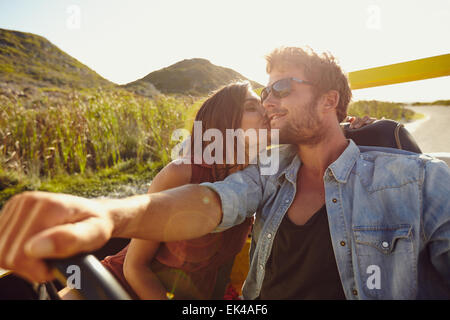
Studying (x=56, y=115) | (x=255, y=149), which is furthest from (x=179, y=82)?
(x=255, y=149)

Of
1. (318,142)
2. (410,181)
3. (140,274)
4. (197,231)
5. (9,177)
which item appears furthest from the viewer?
(9,177)

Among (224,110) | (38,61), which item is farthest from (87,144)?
(38,61)

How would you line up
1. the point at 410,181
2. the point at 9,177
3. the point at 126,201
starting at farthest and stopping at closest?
the point at 9,177 → the point at 410,181 → the point at 126,201

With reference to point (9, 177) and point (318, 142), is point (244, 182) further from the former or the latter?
point (9, 177)

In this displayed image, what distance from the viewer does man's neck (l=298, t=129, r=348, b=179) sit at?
5.70ft

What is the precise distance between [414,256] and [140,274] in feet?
4.39

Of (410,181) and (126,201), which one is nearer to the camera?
(126,201)

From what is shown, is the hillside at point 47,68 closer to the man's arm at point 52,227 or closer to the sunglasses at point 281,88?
the sunglasses at point 281,88

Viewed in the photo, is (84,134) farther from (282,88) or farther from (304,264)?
(304,264)

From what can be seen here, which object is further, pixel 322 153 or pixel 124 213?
pixel 322 153

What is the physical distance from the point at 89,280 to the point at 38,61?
7563 centimetres

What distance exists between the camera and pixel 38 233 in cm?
58

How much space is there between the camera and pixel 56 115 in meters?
5.69

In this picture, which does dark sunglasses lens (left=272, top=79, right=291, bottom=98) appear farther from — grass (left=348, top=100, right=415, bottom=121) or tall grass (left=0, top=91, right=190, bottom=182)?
grass (left=348, top=100, right=415, bottom=121)
